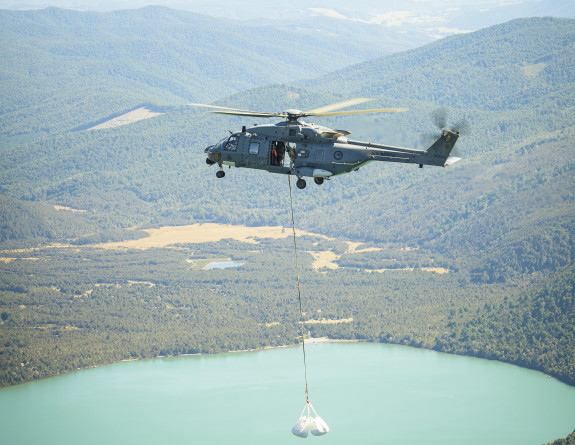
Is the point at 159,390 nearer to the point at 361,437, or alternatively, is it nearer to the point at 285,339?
the point at 285,339

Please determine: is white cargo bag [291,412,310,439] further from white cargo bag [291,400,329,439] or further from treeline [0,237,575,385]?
treeline [0,237,575,385]

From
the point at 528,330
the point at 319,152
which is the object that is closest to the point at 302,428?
the point at 319,152

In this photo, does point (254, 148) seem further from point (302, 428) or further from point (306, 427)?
point (306, 427)

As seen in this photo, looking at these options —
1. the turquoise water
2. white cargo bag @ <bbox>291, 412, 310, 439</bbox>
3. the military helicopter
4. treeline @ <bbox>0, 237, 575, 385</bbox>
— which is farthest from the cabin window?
treeline @ <bbox>0, 237, 575, 385</bbox>

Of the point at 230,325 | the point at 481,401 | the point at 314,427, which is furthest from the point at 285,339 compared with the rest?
the point at 314,427

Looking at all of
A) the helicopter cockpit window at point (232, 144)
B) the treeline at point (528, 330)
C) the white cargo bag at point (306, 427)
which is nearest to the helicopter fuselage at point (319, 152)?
the helicopter cockpit window at point (232, 144)
